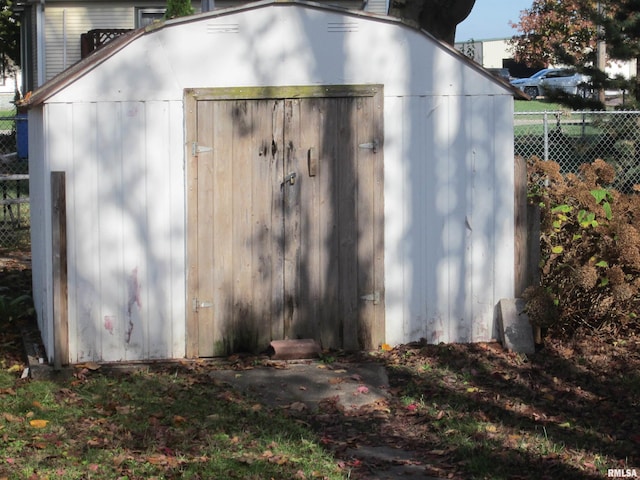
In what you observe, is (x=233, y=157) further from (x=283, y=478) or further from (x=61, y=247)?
(x=283, y=478)

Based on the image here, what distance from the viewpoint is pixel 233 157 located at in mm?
8625

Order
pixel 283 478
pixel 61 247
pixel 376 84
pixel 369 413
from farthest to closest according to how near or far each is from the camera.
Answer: pixel 376 84 < pixel 61 247 < pixel 369 413 < pixel 283 478

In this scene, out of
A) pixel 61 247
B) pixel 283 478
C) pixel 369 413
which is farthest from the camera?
pixel 61 247

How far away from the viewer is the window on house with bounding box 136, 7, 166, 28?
75.8ft

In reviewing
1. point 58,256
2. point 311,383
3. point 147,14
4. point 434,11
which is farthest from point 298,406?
point 147,14

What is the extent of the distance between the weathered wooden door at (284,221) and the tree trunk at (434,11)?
5913 mm

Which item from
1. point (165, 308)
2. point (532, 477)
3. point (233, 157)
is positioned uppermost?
point (233, 157)

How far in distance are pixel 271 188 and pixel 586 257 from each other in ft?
8.95

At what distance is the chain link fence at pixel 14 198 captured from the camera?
15.7 metres

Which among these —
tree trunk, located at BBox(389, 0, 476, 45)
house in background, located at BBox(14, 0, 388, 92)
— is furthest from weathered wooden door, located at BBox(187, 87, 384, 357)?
house in background, located at BBox(14, 0, 388, 92)

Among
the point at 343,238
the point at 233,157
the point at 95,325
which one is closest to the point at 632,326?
the point at 343,238

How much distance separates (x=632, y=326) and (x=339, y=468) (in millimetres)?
4276

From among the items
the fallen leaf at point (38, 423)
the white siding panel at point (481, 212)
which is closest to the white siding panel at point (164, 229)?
the fallen leaf at point (38, 423)

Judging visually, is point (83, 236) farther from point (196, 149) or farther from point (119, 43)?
point (119, 43)
